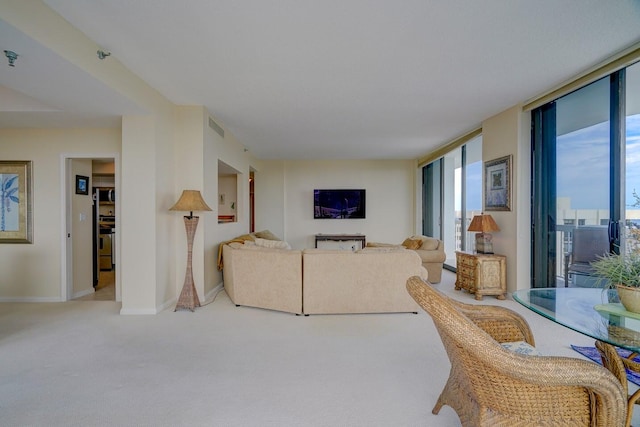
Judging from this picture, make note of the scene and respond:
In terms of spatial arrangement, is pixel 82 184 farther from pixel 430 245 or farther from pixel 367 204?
pixel 367 204

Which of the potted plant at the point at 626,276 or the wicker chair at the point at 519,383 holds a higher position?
the potted plant at the point at 626,276

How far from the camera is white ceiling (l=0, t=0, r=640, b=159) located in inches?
90.0

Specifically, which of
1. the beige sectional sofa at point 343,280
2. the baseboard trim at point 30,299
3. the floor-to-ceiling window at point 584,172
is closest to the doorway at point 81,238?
the baseboard trim at point 30,299

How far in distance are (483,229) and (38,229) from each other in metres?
6.08

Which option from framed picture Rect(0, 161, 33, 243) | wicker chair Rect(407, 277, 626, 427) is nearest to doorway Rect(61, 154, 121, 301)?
framed picture Rect(0, 161, 33, 243)

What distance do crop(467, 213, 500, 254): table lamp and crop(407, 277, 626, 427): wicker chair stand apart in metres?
3.48

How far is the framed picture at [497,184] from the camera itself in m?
4.44

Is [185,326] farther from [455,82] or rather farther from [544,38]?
[544,38]

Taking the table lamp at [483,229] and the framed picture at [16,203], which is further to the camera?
the table lamp at [483,229]

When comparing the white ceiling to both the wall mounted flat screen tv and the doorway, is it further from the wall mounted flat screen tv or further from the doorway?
the wall mounted flat screen tv

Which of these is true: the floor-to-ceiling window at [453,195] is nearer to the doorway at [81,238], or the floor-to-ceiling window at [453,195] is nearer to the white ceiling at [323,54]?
the white ceiling at [323,54]

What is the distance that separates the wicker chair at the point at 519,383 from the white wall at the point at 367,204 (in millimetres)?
7124

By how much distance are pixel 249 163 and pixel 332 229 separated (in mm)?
2757

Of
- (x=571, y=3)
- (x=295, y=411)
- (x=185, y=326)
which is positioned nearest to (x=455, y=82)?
(x=571, y=3)
